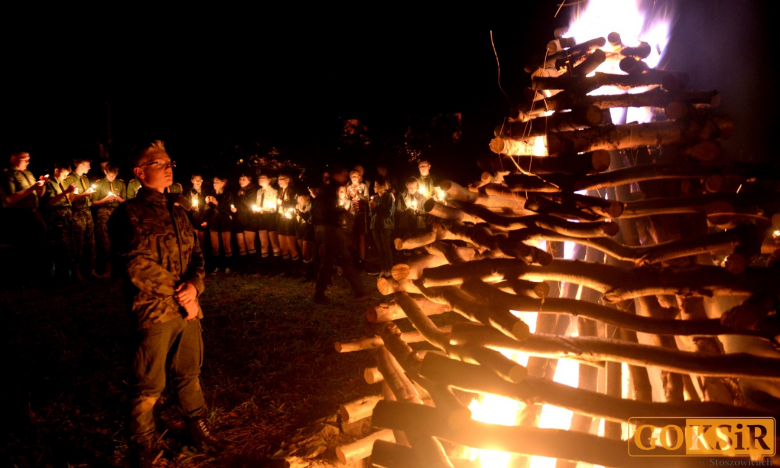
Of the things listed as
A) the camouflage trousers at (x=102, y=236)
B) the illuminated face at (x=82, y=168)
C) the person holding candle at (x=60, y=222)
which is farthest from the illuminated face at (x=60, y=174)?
the camouflage trousers at (x=102, y=236)

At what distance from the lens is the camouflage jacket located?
3080mm

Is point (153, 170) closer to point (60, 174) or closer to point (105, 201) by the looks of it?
point (105, 201)

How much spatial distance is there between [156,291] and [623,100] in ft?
11.8

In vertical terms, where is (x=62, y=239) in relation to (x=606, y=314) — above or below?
above

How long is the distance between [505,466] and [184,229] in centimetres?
298

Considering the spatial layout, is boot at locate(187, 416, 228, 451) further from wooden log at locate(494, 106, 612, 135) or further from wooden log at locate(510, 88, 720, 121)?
wooden log at locate(510, 88, 720, 121)

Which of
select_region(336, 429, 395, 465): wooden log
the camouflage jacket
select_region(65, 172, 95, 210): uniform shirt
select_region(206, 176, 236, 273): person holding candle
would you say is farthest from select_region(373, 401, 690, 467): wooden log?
select_region(65, 172, 95, 210): uniform shirt

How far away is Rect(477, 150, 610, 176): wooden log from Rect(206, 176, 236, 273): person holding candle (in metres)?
9.18

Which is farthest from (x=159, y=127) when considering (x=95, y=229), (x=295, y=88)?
(x=95, y=229)

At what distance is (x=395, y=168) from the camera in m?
19.3

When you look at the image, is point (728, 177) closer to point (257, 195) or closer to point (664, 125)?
point (664, 125)

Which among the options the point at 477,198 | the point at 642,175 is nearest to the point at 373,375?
the point at 477,198

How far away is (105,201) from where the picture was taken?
9.66m

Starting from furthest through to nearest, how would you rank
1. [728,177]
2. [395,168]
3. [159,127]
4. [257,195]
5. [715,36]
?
[395,168]
[159,127]
[257,195]
[715,36]
[728,177]
